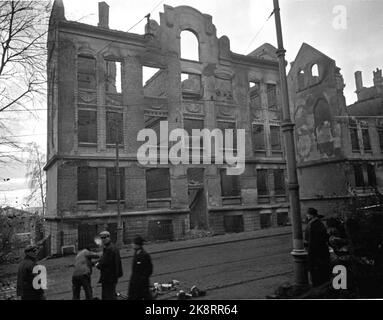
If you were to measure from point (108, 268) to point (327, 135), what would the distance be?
17.4 meters

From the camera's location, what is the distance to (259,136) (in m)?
18.1

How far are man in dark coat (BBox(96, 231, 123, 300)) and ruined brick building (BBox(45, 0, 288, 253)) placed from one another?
9002 millimetres

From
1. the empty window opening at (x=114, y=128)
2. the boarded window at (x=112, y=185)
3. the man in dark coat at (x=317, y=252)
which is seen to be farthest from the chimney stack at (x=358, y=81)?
the man in dark coat at (x=317, y=252)

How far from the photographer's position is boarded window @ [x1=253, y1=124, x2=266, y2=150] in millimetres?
17266

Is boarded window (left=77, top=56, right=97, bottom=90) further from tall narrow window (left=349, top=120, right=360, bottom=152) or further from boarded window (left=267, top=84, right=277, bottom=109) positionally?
tall narrow window (left=349, top=120, right=360, bottom=152)

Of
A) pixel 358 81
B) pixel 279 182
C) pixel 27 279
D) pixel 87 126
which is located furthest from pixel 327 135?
pixel 27 279

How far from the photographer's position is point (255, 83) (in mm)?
19641

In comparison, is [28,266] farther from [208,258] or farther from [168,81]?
[168,81]

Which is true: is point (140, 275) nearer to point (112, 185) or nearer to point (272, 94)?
point (112, 185)

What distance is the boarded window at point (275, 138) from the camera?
17.1m

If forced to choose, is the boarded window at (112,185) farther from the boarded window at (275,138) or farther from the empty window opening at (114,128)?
the boarded window at (275,138)

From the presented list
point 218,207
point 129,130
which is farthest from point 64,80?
point 218,207

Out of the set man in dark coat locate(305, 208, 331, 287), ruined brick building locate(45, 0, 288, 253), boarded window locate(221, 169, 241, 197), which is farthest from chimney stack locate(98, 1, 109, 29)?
man in dark coat locate(305, 208, 331, 287)

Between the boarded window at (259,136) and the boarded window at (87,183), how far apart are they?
8.79 metres
